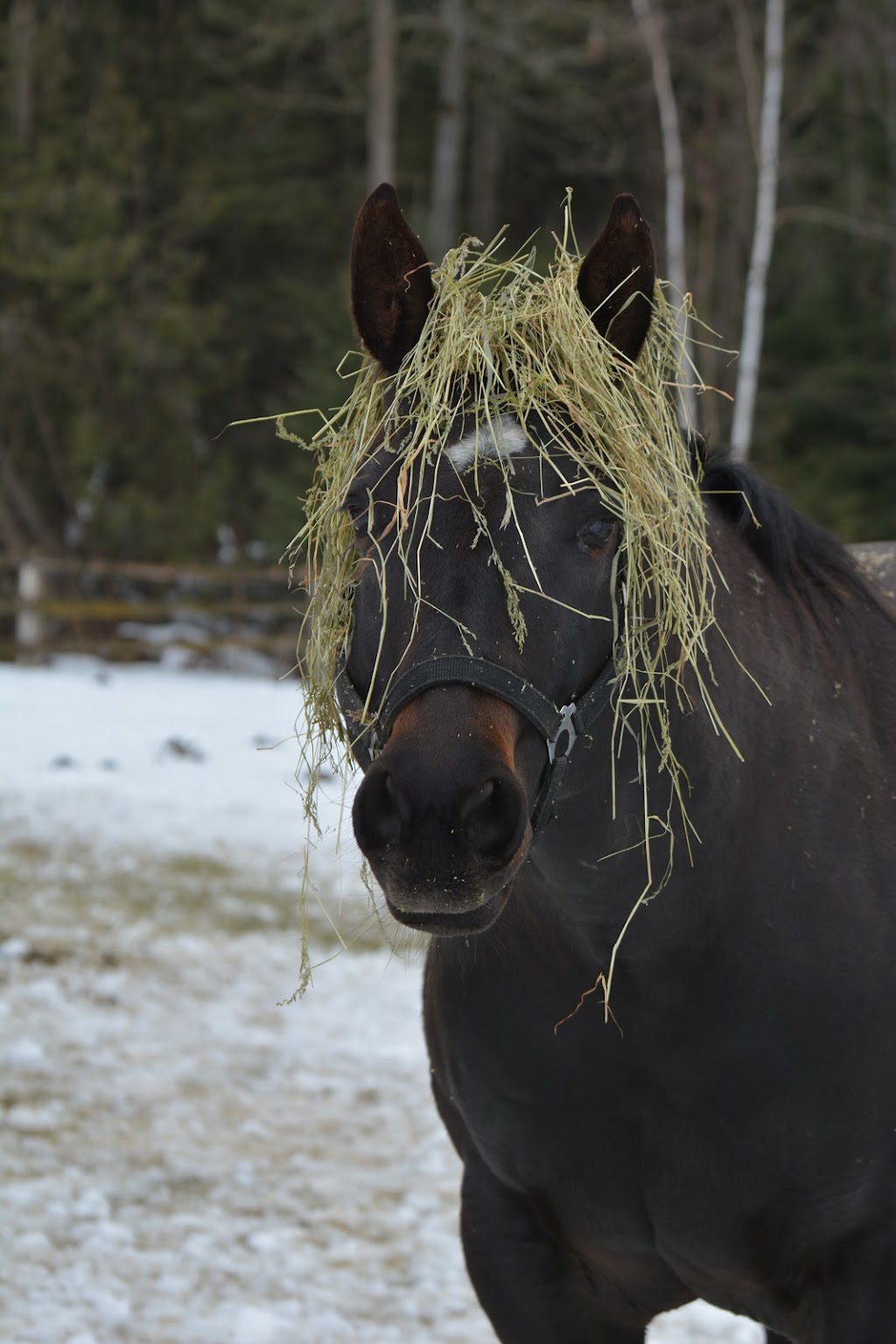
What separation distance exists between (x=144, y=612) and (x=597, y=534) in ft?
49.6

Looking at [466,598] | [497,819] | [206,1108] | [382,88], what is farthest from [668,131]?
[497,819]

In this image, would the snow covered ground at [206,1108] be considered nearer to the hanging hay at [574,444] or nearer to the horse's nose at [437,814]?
the horse's nose at [437,814]

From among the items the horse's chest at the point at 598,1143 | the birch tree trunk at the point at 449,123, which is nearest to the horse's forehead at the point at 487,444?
the horse's chest at the point at 598,1143

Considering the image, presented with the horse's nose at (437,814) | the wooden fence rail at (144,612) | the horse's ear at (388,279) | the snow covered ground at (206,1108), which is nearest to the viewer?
the horse's nose at (437,814)

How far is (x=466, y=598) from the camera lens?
71.8 inches

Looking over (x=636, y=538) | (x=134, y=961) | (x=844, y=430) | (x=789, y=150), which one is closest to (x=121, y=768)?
(x=134, y=961)

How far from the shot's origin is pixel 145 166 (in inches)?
731

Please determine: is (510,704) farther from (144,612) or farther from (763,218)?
(144,612)

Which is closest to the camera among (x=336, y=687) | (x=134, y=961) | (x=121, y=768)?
(x=336, y=687)

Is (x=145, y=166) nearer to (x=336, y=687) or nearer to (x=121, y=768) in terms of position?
(x=121, y=768)

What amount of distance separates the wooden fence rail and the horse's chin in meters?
14.2

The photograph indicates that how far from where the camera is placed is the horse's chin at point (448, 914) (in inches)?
67.1

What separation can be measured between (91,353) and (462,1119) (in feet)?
52.2

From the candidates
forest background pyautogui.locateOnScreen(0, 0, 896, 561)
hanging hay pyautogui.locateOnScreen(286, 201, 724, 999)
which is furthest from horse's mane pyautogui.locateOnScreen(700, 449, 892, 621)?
forest background pyautogui.locateOnScreen(0, 0, 896, 561)
